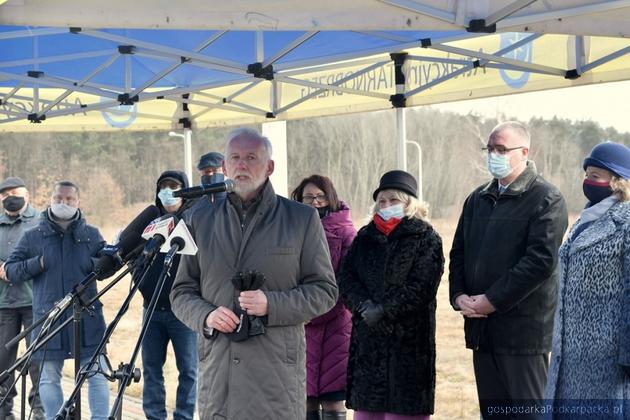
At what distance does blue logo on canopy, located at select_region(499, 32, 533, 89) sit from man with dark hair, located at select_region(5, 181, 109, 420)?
11.2ft

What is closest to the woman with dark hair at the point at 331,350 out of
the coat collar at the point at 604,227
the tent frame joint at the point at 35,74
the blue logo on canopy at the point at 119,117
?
the coat collar at the point at 604,227

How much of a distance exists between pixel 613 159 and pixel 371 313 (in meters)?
1.53

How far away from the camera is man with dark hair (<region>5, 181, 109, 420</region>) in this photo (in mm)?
6113

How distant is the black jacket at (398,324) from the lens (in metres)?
4.67

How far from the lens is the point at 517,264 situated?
450 centimetres

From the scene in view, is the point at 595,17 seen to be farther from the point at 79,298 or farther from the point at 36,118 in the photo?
the point at 36,118

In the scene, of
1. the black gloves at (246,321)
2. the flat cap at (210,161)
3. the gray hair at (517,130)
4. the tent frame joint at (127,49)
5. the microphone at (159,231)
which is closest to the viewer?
the microphone at (159,231)

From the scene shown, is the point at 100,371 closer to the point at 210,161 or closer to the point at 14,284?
the point at 210,161

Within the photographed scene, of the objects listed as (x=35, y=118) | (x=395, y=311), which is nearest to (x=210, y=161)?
(x=395, y=311)

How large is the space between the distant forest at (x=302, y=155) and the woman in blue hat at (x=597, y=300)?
28293mm

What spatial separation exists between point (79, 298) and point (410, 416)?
80.6 inches

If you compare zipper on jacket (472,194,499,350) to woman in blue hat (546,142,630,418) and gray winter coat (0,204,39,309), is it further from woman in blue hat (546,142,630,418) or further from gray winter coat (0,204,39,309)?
gray winter coat (0,204,39,309)

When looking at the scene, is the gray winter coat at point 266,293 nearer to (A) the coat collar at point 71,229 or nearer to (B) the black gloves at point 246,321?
Result: (B) the black gloves at point 246,321

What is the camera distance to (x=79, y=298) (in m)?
3.47
